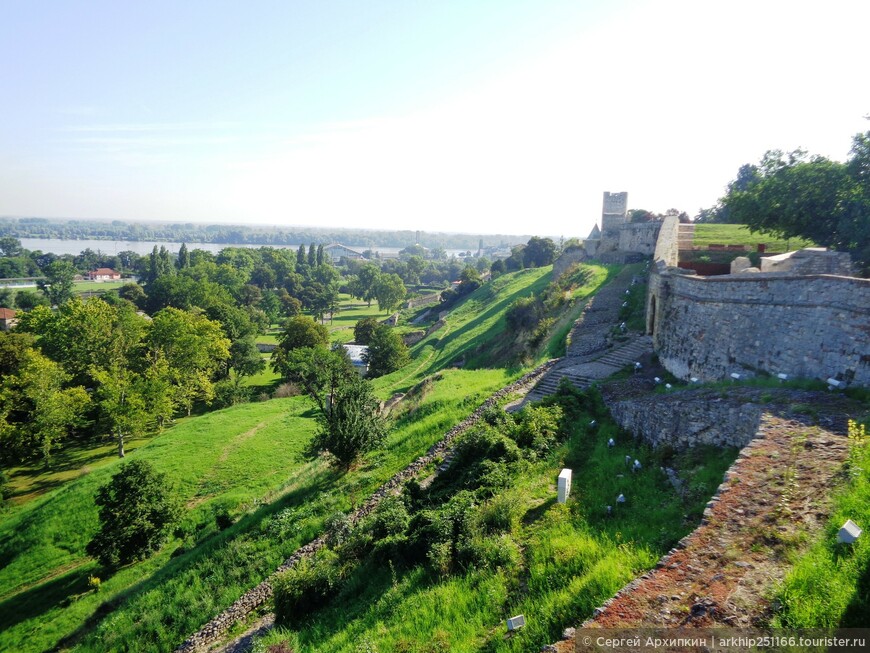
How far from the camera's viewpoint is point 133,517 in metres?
17.6

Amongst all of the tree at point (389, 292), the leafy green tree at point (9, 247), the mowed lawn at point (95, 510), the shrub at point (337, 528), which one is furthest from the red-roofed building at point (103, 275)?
the shrub at point (337, 528)

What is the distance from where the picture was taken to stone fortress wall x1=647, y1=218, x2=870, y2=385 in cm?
1011

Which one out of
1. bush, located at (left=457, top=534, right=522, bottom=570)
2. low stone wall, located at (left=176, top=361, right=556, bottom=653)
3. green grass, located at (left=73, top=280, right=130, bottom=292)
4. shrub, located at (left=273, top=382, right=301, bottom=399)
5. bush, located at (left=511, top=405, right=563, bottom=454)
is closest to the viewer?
bush, located at (left=457, top=534, right=522, bottom=570)

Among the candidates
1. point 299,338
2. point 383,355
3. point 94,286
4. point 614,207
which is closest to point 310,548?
point 383,355

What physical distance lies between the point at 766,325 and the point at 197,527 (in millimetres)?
21149

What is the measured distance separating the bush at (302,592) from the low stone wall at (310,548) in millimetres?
2265

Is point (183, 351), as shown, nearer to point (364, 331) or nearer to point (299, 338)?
point (299, 338)

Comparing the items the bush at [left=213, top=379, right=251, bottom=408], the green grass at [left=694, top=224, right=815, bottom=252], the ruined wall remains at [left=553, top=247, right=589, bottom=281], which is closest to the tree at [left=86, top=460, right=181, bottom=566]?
the bush at [left=213, top=379, right=251, bottom=408]

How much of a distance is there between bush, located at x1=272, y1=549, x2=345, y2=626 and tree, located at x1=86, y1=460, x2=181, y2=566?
1070cm

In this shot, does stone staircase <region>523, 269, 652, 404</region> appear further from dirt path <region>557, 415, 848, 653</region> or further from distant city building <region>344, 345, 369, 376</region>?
distant city building <region>344, 345, 369, 376</region>

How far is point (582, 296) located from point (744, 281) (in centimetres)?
1769

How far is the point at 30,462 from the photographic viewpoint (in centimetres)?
2947

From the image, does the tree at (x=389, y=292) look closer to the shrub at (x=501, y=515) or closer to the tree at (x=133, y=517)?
the tree at (x=133, y=517)

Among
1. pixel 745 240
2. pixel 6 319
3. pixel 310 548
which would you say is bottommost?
pixel 6 319
